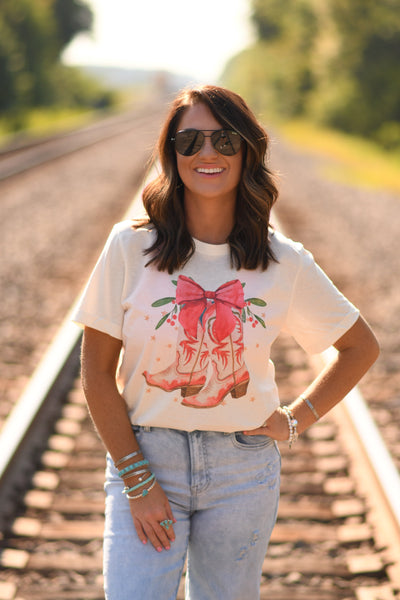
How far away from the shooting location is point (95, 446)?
13.7ft

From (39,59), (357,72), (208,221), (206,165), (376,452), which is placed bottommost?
(376,452)

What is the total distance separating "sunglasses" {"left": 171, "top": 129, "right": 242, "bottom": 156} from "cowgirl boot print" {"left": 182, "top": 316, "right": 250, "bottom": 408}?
0.48 meters

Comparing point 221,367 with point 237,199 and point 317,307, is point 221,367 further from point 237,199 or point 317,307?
point 237,199

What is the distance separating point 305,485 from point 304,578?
0.74 meters

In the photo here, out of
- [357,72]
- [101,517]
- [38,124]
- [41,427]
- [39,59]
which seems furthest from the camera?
[39,59]

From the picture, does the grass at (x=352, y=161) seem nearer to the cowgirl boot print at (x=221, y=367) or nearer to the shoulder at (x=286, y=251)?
the shoulder at (x=286, y=251)

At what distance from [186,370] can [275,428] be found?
1.17 ft

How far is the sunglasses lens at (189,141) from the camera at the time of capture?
75.7 inches

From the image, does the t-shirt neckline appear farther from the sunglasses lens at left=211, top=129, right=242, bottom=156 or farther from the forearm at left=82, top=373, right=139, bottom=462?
the forearm at left=82, top=373, right=139, bottom=462

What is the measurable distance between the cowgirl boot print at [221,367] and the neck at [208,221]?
0.26 m

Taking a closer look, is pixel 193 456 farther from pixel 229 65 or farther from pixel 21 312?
pixel 229 65

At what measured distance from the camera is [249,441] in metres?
2.01

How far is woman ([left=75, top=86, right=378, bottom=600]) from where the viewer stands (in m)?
1.87

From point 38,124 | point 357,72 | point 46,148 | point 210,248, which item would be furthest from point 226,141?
point 357,72
